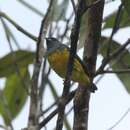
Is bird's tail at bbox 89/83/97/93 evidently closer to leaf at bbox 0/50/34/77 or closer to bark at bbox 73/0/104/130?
bark at bbox 73/0/104/130

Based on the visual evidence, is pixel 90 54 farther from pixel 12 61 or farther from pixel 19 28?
pixel 12 61

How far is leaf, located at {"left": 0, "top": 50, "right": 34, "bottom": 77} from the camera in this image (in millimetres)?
1911

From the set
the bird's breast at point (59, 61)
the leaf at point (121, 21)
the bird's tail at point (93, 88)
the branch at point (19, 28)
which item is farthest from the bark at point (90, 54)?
the bird's breast at point (59, 61)

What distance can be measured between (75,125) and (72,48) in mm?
279

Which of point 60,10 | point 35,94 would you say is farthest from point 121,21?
point 35,94

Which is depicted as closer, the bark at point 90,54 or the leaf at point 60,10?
the bark at point 90,54

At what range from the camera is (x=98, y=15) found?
1.58 metres

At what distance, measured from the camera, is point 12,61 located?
6.17ft

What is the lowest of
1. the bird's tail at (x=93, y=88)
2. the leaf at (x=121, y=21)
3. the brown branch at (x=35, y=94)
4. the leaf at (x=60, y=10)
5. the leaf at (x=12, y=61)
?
the brown branch at (x=35, y=94)

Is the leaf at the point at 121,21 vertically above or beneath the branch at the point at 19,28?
above

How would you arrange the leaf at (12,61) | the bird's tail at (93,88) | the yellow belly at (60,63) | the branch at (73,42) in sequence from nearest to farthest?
the branch at (73,42) < the bird's tail at (93,88) < the leaf at (12,61) < the yellow belly at (60,63)

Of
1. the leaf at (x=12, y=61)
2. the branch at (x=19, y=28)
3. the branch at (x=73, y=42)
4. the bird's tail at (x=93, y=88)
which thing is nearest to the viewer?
the branch at (x=73, y=42)

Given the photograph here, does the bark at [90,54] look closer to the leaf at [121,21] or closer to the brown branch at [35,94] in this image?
the brown branch at [35,94]

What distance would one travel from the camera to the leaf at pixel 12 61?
1.91 m
